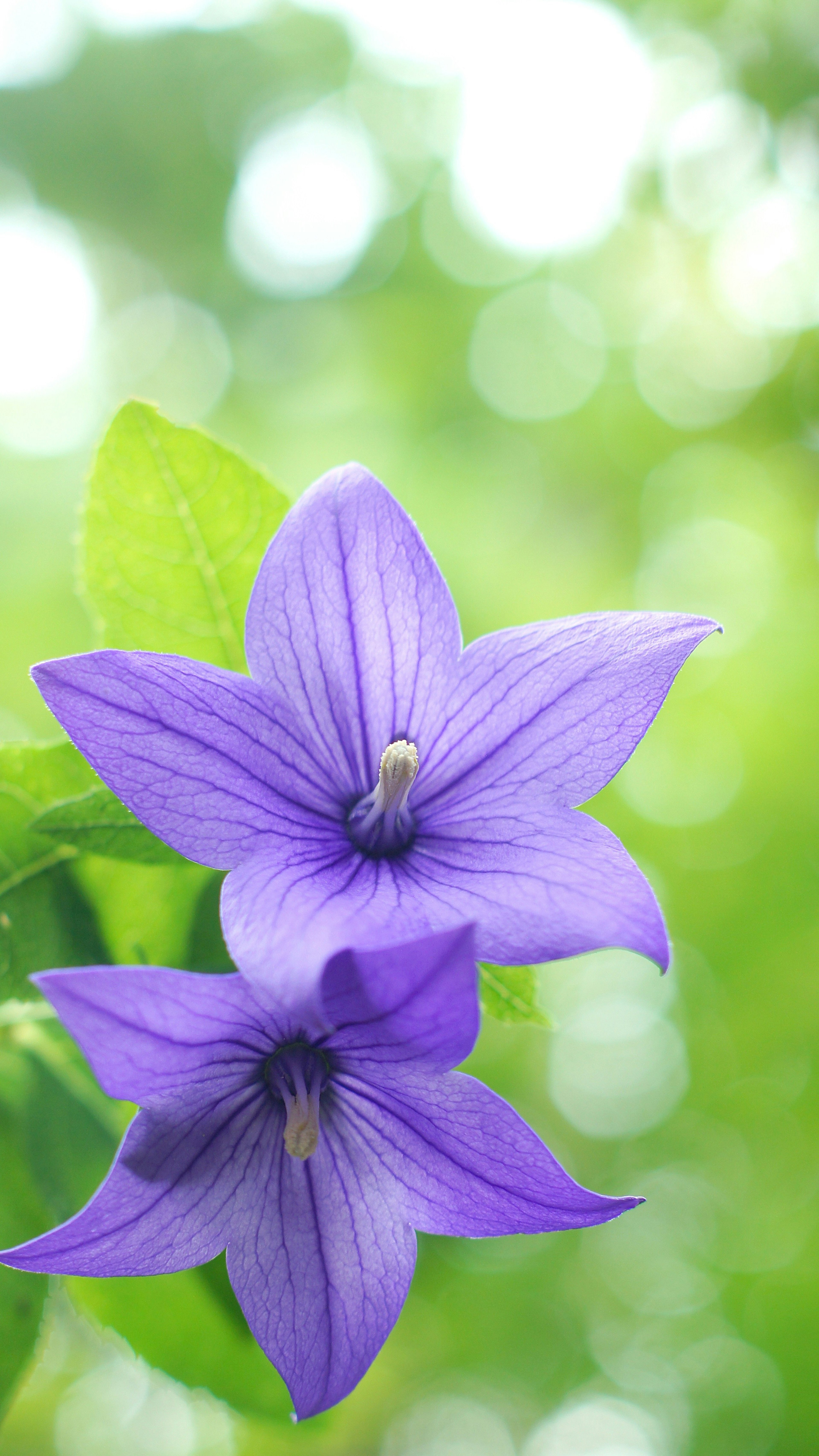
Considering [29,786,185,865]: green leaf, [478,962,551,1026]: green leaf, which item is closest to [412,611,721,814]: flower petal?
[478,962,551,1026]: green leaf

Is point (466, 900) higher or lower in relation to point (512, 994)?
higher

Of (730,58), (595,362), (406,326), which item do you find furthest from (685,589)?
(730,58)

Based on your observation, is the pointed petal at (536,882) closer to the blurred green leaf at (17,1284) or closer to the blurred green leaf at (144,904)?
the blurred green leaf at (144,904)

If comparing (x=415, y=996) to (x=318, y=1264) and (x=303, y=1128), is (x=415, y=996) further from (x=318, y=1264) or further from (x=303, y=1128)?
(x=318, y=1264)

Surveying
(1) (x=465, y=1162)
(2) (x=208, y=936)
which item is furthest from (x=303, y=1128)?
(2) (x=208, y=936)

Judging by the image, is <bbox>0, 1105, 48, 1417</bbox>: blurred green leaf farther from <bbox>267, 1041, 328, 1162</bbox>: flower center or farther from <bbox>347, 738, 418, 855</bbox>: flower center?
<bbox>347, 738, 418, 855</bbox>: flower center
